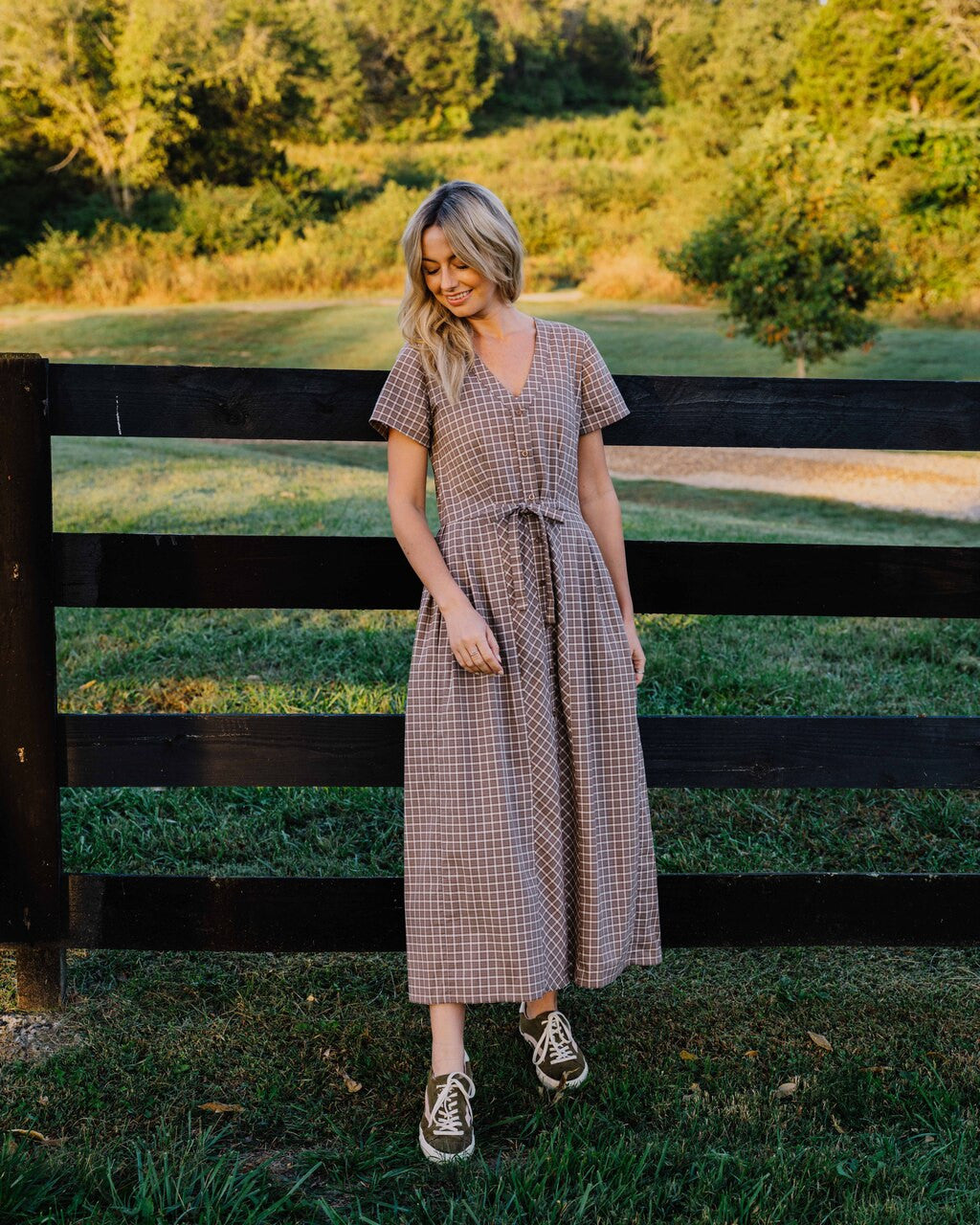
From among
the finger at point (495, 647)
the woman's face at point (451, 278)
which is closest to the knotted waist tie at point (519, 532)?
the finger at point (495, 647)

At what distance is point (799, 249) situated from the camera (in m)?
13.7

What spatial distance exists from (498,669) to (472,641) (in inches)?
3.2

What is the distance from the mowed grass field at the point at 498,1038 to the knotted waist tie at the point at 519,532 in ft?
3.62

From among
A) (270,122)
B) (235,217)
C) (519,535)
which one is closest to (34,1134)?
(519,535)

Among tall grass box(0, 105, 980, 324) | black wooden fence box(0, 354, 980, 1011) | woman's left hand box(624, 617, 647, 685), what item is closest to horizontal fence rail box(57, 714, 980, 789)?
black wooden fence box(0, 354, 980, 1011)

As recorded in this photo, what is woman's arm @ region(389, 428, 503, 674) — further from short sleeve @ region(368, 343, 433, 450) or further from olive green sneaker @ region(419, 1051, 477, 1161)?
olive green sneaker @ region(419, 1051, 477, 1161)

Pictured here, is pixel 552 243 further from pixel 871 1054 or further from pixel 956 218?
pixel 871 1054

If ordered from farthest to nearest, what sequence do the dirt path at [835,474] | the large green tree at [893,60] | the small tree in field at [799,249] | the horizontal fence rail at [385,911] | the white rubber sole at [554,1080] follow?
the large green tree at [893,60], the small tree in field at [799,249], the dirt path at [835,474], the horizontal fence rail at [385,911], the white rubber sole at [554,1080]

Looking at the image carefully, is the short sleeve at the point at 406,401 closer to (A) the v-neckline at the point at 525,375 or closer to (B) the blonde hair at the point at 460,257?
(B) the blonde hair at the point at 460,257

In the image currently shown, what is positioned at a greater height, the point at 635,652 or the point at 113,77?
the point at 113,77

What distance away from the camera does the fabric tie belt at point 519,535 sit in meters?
2.44

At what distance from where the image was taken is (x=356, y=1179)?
2.28 metres

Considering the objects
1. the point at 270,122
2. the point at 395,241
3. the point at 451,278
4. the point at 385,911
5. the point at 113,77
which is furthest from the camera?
the point at 270,122

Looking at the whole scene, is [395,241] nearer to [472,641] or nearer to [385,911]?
[385,911]
